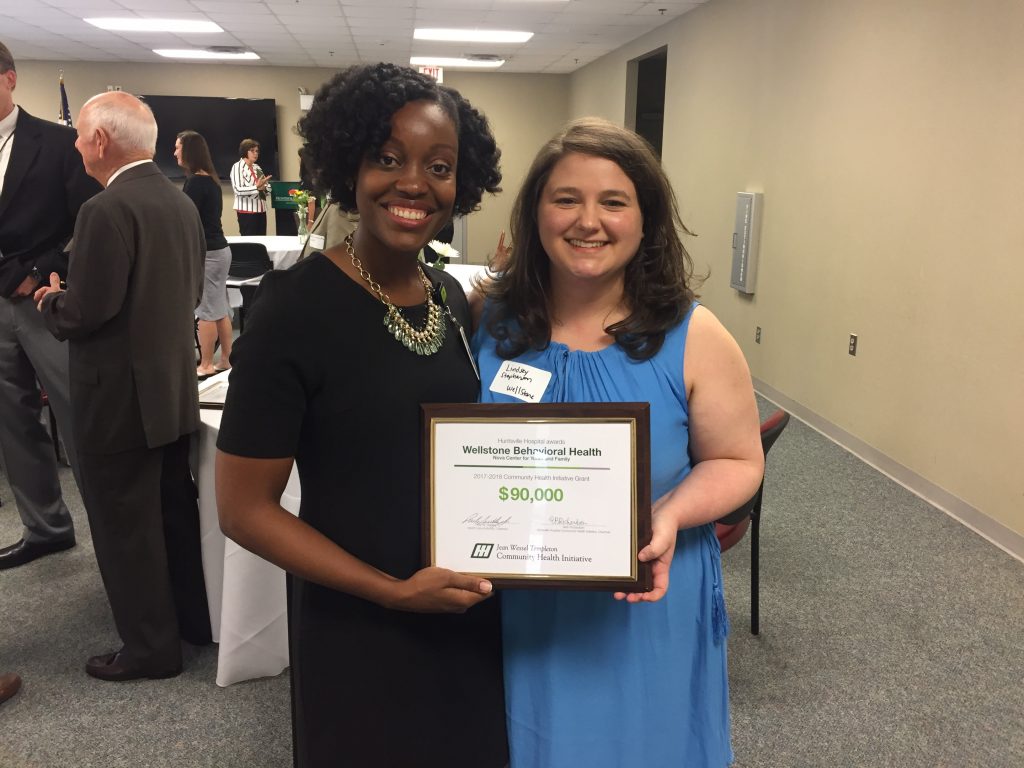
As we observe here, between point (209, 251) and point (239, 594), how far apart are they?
353 centimetres

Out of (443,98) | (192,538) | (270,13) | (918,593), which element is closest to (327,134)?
(443,98)

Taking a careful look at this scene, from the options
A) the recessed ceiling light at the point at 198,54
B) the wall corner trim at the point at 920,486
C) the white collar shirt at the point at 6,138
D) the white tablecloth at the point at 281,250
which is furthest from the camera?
the recessed ceiling light at the point at 198,54

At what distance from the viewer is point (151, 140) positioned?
7.20 feet

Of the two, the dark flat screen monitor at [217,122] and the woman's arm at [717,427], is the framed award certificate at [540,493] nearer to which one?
the woman's arm at [717,427]

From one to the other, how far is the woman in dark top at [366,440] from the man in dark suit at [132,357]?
1171mm

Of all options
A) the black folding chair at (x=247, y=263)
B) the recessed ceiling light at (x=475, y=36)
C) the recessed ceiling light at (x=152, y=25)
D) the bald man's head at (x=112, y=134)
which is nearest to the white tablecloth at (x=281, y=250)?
the black folding chair at (x=247, y=263)

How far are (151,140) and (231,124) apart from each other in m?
10.4

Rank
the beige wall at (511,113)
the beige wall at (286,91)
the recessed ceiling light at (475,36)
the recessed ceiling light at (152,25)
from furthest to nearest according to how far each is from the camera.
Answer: the beige wall at (511,113), the beige wall at (286,91), the recessed ceiling light at (475,36), the recessed ceiling light at (152,25)

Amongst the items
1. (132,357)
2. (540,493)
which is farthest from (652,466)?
(132,357)

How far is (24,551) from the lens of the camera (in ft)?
9.79

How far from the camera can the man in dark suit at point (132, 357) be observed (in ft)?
6.66

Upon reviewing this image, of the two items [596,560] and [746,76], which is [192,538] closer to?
[596,560]

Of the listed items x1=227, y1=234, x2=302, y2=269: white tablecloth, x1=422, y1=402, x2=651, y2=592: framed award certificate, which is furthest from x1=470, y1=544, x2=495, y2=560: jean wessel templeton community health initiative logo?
x1=227, y1=234, x2=302, y2=269: white tablecloth

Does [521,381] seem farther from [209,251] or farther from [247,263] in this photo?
[247,263]
